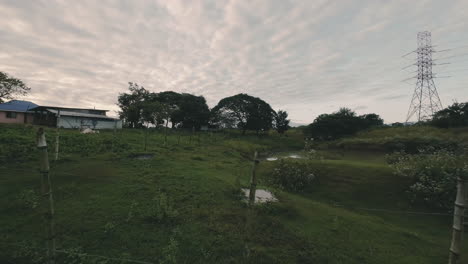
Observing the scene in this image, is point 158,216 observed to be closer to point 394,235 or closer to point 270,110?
point 394,235

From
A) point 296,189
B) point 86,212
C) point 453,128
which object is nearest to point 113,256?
point 86,212

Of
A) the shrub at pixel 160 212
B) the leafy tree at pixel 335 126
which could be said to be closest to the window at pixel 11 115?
the shrub at pixel 160 212

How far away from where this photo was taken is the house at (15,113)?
106 ft

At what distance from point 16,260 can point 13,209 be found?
2949mm

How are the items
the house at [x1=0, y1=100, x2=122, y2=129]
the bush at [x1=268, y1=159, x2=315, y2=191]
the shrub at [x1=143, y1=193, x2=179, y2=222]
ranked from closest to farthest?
the shrub at [x1=143, y1=193, x2=179, y2=222] < the bush at [x1=268, y1=159, x2=315, y2=191] < the house at [x1=0, y1=100, x2=122, y2=129]

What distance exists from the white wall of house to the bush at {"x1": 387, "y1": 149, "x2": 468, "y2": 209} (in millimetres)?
32730

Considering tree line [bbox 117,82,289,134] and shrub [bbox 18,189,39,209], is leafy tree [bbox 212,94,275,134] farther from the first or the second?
shrub [bbox 18,189,39,209]

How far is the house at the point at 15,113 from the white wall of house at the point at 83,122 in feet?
27.6

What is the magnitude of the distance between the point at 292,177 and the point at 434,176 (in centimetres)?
725

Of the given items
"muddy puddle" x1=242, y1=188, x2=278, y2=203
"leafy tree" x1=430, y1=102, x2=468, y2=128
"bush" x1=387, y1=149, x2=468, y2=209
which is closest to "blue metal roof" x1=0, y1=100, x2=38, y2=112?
"muddy puddle" x1=242, y1=188, x2=278, y2=203

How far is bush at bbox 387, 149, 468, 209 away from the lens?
9.56 m

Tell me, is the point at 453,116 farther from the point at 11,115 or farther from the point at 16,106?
the point at 16,106

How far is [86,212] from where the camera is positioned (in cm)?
677

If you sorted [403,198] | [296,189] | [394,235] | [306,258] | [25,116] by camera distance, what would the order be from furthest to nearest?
[25,116]
[296,189]
[403,198]
[394,235]
[306,258]
